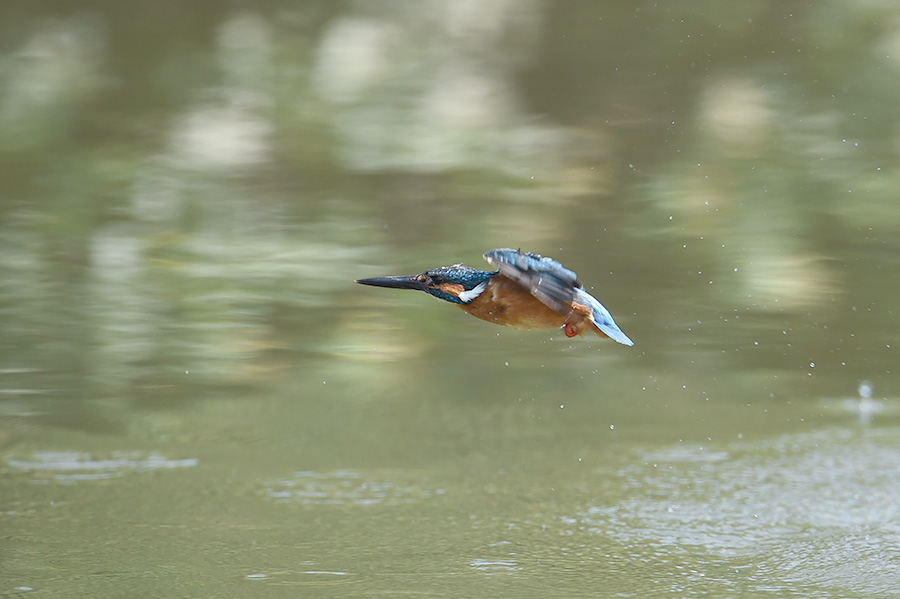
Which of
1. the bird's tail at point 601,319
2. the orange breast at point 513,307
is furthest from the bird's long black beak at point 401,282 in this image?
the bird's tail at point 601,319

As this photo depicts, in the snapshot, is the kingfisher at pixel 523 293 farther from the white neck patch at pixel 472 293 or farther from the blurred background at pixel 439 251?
the blurred background at pixel 439 251

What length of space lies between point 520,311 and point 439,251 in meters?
1.29

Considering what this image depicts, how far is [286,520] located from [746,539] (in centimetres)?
68

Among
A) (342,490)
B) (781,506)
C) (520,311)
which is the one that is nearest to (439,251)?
(342,490)

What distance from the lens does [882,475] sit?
1.78 metres

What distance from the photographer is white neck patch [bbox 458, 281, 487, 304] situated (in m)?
1.29

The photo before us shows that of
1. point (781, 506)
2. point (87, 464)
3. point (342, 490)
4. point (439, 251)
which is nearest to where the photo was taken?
point (781, 506)

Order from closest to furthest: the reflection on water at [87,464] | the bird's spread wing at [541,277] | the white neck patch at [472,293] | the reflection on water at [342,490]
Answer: the bird's spread wing at [541,277] → the white neck patch at [472,293] → the reflection on water at [342,490] → the reflection on water at [87,464]

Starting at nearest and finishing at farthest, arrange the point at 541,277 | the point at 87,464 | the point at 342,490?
the point at 541,277
the point at 342,490
the point at 87,464

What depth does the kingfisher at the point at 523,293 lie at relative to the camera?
1.18 m

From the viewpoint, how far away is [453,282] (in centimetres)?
133

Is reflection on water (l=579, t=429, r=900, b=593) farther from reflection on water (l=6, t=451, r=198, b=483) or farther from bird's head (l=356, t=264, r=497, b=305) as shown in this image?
reflection on water (l=6, t=451, r=198, b=483)

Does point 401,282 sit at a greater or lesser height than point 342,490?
greater

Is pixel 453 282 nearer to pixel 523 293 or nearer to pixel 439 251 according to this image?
pixel 523 293
